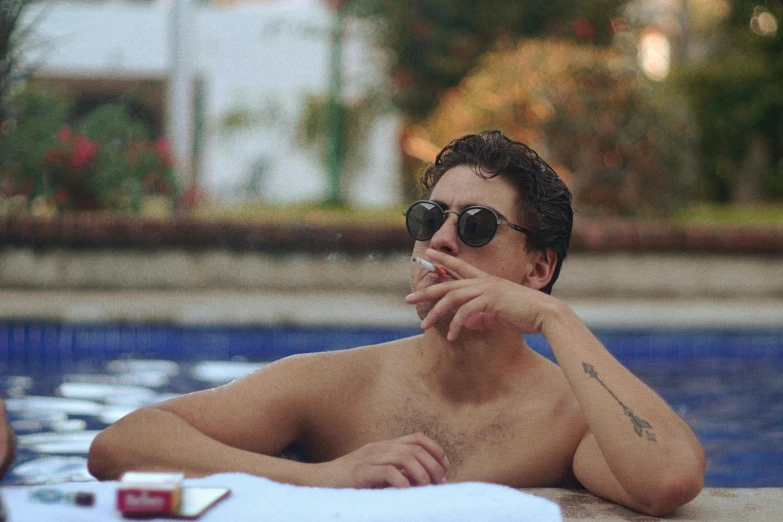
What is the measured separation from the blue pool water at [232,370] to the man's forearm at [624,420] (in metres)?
2.32

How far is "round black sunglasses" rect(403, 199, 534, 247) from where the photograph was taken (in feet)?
8.43

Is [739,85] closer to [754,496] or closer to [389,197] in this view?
[389,197]

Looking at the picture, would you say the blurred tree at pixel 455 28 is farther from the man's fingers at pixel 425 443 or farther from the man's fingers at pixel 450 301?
the man's fingers at pixel 425 443

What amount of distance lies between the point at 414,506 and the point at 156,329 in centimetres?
525

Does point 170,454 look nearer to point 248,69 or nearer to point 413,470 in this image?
point 413,470

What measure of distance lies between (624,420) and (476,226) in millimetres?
615

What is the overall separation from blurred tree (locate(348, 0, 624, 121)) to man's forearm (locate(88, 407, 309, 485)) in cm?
1192

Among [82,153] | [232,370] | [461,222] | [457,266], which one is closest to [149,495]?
[457,266]

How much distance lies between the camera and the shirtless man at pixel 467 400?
2311mm

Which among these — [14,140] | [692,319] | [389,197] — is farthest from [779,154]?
[14,140]

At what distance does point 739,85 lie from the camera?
1694 centimetres

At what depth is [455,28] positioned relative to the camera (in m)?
14.2

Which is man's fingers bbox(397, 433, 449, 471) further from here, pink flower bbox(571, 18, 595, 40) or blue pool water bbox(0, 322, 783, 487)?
pink flower bbox(571, 18, 595, 40)

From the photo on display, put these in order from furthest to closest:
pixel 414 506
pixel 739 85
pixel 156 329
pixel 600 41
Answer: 1. pixel 739 85
2. pixel 600 41
3. pixel 156 329
4. pixel 414 506
